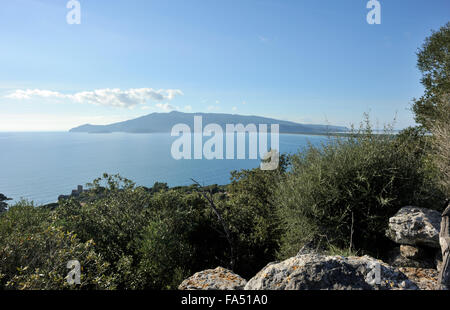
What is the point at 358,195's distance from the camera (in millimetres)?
5527

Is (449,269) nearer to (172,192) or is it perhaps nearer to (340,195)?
(340,195)

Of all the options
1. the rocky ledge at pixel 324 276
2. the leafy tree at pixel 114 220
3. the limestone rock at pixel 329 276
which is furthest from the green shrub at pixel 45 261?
the limestone rock at pixel 329 276

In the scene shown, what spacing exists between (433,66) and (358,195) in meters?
18.6

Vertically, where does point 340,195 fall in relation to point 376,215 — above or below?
above

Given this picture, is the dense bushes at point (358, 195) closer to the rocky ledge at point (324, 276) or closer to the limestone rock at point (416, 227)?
the limestone rock at point (416, 227)

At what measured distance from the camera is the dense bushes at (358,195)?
536 centimetres

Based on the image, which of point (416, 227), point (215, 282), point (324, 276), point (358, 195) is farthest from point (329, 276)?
point (358, 195)

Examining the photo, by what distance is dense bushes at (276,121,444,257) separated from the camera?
536 centimetres

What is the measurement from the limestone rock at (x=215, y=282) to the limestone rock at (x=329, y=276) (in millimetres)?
686

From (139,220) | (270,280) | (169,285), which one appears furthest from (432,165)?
(139,220)

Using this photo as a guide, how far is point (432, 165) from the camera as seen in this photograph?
287 inches

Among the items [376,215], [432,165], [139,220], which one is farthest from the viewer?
[139,220]

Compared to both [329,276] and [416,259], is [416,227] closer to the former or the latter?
[416,259]
